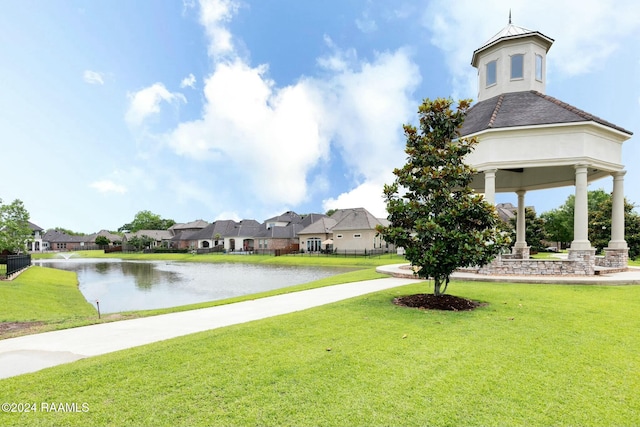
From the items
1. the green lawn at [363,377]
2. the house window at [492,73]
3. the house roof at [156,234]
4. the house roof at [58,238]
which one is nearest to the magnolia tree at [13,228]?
the green lawn at [363,377]

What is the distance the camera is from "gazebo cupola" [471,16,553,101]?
681 inches

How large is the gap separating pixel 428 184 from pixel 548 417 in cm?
595

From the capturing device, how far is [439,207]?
880cm

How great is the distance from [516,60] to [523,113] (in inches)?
156

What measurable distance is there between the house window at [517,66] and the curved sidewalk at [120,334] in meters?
15.0

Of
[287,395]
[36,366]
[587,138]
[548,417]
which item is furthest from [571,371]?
[587,138]

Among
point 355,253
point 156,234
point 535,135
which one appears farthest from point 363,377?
point 156,234

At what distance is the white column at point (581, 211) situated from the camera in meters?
14.3

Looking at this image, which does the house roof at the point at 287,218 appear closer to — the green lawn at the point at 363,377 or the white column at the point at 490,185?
the white column at the point at 490,185

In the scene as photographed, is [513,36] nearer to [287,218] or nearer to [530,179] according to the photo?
[530,179]

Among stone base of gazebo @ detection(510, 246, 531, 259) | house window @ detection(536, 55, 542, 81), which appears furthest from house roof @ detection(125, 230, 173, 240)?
house window @ detection(536, 55, 542, 81)

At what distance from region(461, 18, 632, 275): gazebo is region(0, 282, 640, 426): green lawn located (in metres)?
9.20

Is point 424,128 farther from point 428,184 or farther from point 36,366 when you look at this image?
point 36,366

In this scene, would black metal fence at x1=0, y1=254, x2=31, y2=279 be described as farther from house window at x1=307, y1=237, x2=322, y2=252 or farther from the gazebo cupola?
house window at x1=307, y1=237, x2=322, y2=252
